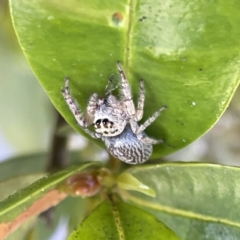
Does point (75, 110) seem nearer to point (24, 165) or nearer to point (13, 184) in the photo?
point (13, 184)

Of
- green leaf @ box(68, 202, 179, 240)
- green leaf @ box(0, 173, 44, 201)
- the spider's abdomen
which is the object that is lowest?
green leaf @ box(68, 202, 179, 240)

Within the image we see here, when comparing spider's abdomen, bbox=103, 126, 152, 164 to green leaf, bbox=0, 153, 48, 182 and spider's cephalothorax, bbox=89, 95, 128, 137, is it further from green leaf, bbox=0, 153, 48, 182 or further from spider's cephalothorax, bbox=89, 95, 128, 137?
green leaf, bbox=0, 153, 48, 182

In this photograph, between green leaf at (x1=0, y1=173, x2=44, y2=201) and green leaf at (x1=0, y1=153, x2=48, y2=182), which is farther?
green leaf at (x1=0, y1=153, x2=48, y2=182)

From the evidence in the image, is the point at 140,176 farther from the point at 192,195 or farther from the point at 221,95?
the point at 221,95

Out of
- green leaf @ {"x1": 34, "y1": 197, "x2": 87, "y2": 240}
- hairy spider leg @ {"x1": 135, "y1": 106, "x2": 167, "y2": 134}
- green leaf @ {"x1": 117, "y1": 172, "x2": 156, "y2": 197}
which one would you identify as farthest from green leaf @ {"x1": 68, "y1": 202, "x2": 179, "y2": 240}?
green leaf @ {"x1": 34, "y1": 197, "x2": 87, "y2": 240}

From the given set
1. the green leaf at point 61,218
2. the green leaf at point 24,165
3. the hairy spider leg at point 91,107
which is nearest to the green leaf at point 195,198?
the hairy spider leg at point 91,107

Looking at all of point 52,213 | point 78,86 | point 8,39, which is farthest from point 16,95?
point 78,86
